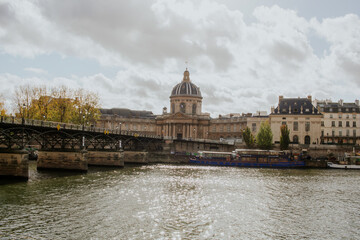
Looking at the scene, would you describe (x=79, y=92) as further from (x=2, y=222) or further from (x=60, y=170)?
(x=2, y=222)

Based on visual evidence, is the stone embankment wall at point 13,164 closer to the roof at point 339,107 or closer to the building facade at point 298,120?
the building facade at point 298,120

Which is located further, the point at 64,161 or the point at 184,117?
the point at 184,117

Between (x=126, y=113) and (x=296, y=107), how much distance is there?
79.4m

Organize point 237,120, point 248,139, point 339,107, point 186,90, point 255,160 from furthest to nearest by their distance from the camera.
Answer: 1. point 186,90
2. point 237,120
3. point 339,107
4. point 248,139
5. point 255,160

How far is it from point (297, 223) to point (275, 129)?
90.2 metres

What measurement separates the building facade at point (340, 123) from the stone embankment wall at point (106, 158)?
6966 centimetres

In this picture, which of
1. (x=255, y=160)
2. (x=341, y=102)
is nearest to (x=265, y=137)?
(x=255, y=160)

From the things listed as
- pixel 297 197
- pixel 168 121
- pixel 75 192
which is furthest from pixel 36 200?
pixel 168 121

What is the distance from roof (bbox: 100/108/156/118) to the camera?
163 meters

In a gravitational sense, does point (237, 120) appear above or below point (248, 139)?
above

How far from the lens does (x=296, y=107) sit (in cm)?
11819

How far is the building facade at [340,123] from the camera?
113438mm

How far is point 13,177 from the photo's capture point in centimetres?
4981

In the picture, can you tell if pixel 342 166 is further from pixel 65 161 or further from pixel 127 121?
pixel 127 121
